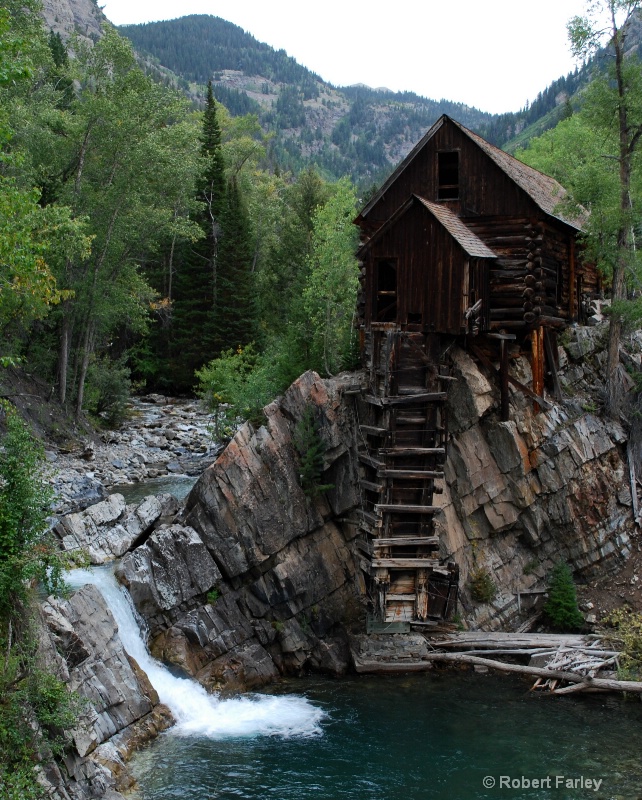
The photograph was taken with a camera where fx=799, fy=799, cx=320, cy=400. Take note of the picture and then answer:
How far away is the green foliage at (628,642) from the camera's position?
20.0 meters

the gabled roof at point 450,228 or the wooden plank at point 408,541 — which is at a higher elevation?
the gabled roof at point 450,228

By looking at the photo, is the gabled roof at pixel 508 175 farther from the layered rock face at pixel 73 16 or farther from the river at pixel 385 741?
the layered rock face at pixel 73 16

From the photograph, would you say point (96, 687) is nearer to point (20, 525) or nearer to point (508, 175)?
point (20, 525)

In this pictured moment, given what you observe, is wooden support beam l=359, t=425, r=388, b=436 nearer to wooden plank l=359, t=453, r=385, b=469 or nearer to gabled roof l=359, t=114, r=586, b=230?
wooden plank l=359, t=453, r=385, b=469

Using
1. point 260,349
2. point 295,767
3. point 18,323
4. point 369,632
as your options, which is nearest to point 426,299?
point 369,632

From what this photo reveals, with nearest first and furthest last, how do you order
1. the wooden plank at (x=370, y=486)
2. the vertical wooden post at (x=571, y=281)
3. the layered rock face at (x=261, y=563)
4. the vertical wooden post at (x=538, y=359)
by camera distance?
the layered rock face at (x=261, y=563) < the wooden plank at (x=370, y=486) < the vertical wooden post at (x=538, y=359) < the vertical wooden post at (x=571, y=281)

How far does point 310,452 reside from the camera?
76.7 ft

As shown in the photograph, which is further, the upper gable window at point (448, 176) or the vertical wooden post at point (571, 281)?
the vertical wooden post at point (571, 281)

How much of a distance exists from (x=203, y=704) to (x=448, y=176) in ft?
59.0

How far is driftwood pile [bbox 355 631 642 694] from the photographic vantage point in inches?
787

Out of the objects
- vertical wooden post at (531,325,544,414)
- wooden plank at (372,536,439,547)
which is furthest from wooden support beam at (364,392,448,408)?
vertical wooden post at (531,325,544,414)

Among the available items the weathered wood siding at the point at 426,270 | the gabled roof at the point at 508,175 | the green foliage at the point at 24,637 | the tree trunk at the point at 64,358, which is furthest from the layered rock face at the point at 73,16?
the green foliage at the point at 24,637

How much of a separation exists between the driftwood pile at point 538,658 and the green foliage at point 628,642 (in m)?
0.26

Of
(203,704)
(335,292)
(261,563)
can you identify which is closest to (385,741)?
(203,704)
